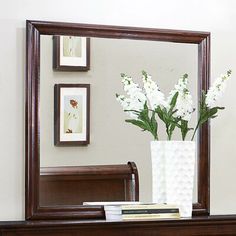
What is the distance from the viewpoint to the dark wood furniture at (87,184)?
7.33 ft

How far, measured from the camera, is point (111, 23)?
236cm

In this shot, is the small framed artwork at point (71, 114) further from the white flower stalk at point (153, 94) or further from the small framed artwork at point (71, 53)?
the white flower stalk at point (153, 94)

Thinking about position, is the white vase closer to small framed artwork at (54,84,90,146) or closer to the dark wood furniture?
the dark wood furniture

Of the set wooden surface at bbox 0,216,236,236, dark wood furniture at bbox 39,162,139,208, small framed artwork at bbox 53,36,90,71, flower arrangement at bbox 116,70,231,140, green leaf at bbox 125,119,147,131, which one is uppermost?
small framed artwork at bbox 53,36,90,71

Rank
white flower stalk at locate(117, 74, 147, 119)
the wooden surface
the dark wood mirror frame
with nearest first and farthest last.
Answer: the wooden surface
the dark wood mirror frame
white flower stalk at locate(117, 74, 147, 119)

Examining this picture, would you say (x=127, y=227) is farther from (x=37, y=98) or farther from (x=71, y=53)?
(x=71, y=53)

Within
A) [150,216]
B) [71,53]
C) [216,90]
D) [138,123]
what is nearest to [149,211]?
[150,216]

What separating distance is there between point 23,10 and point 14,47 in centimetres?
15

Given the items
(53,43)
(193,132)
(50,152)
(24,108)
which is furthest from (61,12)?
(193,132)

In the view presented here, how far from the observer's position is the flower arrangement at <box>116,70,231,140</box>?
2291mm

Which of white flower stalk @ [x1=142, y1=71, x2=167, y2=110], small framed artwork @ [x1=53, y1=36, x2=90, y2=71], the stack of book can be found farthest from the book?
small framed artwork @ [x1=53, y1=36, x2=90, y2=71]

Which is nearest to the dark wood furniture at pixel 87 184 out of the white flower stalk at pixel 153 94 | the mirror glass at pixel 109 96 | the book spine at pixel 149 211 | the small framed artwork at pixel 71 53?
the mirror glass at pixel 109 96

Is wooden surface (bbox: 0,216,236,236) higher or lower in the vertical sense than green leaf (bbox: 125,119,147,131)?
lower

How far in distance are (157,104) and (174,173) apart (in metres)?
0.28
